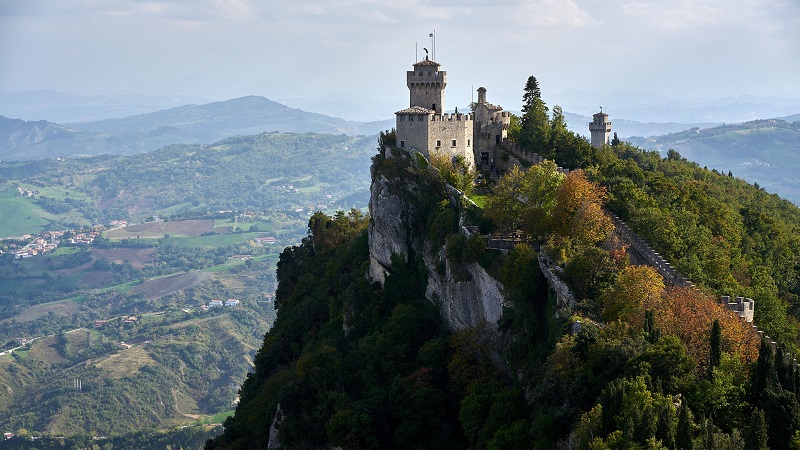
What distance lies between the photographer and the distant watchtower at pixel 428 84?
72.1 meters

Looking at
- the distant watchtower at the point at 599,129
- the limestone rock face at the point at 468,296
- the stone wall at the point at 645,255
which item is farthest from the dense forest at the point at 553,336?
the distant watchtower at the point at 599,129

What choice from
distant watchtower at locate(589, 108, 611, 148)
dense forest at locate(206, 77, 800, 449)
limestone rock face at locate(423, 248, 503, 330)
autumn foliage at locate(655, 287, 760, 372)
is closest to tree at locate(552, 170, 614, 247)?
dense forest at locate(206, 77, 800, 449)

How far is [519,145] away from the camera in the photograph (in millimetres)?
73938

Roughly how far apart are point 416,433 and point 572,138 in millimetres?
32214

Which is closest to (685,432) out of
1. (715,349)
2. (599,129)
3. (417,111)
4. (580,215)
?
(715,349)

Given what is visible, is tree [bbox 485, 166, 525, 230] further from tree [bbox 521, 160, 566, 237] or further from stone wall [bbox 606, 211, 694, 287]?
Result: stone wall [bbox 606, 211, 694, 287]

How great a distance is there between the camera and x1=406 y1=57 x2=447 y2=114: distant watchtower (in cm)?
7212

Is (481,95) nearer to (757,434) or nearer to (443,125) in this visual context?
(443,125)

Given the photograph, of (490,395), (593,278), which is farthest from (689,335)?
(490,395)

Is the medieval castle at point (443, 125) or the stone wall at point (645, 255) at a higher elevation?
the medieval castle at point (443, 125)

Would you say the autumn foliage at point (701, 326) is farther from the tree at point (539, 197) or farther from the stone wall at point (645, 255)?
the tree at point (539, 197)

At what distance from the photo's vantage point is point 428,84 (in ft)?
237

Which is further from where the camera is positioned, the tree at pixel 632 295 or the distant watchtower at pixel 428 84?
the distant watchtower at pixel 428 84

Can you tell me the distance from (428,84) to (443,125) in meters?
4.54
